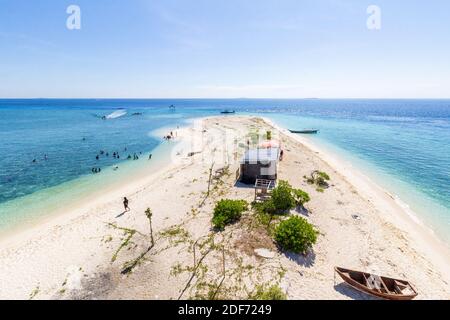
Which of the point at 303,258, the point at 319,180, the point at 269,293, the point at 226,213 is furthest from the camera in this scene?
the point at 319,180

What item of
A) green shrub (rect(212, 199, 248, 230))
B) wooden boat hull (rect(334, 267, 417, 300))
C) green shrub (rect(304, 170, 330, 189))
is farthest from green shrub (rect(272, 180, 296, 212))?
green shrub (rect(304, 170, 330, 189))

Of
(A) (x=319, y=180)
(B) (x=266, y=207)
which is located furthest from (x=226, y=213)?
(A) (x=319, y=180)

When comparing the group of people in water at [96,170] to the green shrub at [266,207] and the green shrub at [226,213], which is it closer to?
the green shrub at [226,213]

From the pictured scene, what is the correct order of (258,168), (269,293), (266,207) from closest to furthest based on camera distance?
(269,293) → (266,207) → (258,168)

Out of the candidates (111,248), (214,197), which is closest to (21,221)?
(111,248)

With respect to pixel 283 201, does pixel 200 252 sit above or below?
below

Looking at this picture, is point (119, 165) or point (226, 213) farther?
point (119, 165)

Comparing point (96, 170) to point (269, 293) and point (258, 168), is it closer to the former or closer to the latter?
point (258, 168)
